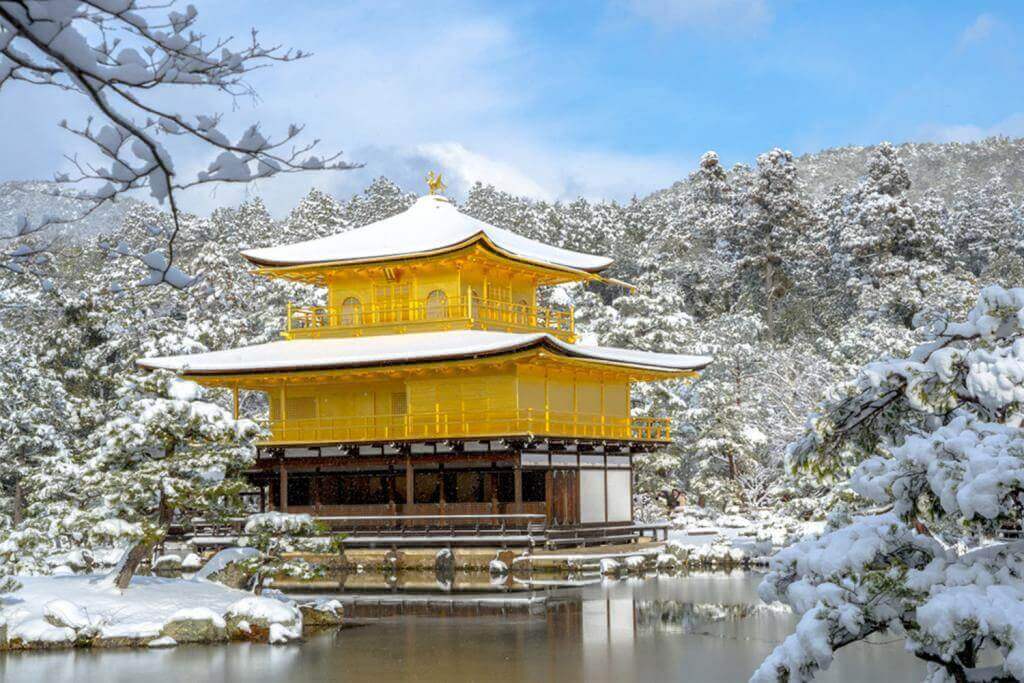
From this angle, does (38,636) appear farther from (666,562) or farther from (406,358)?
(666,562)

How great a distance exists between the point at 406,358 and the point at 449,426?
7.40ft

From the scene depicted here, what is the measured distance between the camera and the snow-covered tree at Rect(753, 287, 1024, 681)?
7.75 metres

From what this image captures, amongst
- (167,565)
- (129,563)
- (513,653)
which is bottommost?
(167,565)

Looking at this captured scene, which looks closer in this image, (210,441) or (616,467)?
(210,441)

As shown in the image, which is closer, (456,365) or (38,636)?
(38,636)

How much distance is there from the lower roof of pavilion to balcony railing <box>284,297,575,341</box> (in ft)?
1.28

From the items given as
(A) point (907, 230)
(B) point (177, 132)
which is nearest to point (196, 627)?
(B) point (177, 132)

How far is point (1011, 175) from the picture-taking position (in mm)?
124000

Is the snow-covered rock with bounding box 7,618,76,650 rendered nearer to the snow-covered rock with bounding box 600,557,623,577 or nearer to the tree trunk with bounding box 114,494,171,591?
the tree trunk with bounding box 114,494,171,591

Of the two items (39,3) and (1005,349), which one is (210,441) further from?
(39,3)

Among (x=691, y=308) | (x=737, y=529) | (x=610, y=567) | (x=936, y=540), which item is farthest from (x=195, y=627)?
(x=691, y=308)

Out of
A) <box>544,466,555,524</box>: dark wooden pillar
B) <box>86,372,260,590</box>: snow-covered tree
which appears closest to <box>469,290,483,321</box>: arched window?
<box>544,466,555,524</box>: dark wooden pillar

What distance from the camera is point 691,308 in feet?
217

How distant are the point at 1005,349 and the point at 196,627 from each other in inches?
479
